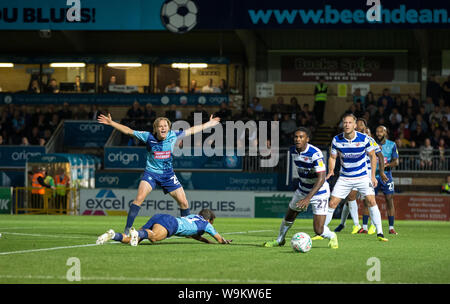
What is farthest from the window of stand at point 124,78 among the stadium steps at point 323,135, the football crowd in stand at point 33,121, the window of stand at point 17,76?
the stadium steps at point 323,135

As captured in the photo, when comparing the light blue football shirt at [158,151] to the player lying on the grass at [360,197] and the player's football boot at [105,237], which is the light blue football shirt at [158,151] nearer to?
the player's football boot at [105,237]

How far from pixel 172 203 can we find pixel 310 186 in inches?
601

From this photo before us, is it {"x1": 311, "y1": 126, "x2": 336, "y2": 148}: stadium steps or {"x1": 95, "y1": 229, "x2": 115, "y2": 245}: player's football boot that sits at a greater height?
{"x1": 311, "y1": 126, "x2": 336, "y2": 148}: stadium steps

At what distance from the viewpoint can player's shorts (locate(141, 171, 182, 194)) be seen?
13.2m

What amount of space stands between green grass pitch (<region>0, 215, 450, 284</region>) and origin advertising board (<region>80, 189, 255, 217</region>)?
1308 centimetres

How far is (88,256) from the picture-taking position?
33.7 feet

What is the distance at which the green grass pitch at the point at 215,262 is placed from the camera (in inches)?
329

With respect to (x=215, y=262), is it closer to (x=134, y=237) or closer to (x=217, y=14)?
(x=134, y=237)

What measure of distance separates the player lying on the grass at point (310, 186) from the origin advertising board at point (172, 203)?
14.6 m

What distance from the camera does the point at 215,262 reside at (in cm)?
985

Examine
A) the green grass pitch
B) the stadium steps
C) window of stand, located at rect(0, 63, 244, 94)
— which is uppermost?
window of stand, located at rect(0, 63, 244, 94)

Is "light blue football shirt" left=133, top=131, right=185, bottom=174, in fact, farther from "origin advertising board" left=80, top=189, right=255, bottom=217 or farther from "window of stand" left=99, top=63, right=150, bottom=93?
"window of stand" left=99, top=63, right=150, bottom=93

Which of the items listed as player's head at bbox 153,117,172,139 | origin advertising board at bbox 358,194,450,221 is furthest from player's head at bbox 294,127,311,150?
origin advertising board at bbox 358,194,450,221
